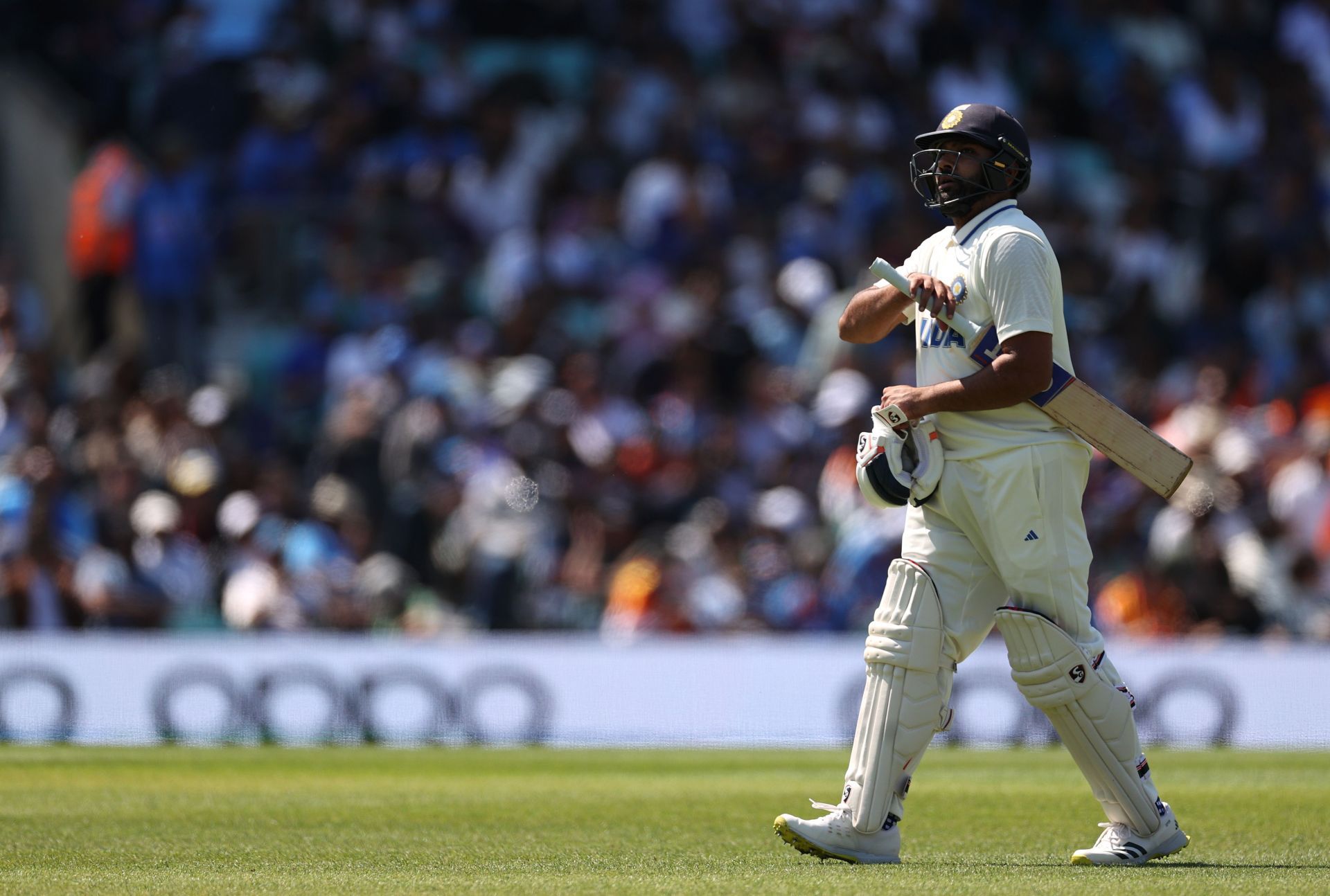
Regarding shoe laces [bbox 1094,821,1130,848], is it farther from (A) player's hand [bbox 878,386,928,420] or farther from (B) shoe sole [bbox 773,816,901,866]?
(A) player's hand [bbox 878,386,928,420]

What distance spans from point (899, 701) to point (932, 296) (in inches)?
46.1

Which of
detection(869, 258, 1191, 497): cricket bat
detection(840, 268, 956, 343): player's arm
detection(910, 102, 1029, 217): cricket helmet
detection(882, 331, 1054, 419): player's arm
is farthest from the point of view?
detection(840, 268, 956, 343): player's arm

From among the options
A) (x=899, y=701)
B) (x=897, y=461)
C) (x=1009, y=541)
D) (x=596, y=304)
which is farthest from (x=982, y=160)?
(x=596, y=304)

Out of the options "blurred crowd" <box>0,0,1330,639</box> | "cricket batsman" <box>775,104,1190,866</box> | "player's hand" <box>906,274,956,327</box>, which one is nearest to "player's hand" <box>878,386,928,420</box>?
"cricket batsman" <box>775,104,1190,866</box>

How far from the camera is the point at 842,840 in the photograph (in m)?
5.66

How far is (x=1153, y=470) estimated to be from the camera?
5801 millimetres

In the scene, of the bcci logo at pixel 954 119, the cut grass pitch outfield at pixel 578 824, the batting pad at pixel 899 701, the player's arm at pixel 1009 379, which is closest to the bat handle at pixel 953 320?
the player's arm at pixel 1009 379

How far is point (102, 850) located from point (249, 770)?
3642 millimetres

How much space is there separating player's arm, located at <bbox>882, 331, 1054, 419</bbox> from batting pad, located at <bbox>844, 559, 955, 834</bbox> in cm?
52

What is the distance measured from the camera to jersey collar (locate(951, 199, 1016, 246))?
585 cm

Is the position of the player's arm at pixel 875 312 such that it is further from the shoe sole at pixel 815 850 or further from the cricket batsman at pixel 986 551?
the shoe sole at pixel 815 850

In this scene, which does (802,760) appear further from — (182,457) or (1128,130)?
(1128,130)

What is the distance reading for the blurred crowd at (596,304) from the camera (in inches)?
523

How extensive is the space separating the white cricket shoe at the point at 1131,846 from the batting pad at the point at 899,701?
570 millimetres
